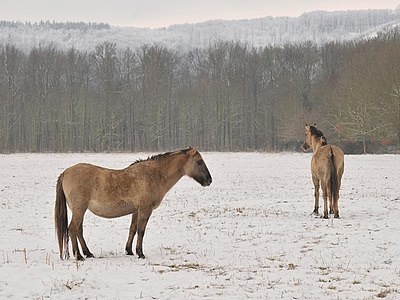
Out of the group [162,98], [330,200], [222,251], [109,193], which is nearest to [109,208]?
[109,193]

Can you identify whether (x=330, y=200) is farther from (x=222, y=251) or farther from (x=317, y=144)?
(x=222, y=251)

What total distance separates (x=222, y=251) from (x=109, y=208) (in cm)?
235

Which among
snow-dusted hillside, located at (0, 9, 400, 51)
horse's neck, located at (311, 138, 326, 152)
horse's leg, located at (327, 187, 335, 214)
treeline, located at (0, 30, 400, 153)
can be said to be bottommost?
horse's leg, located at (327, 187, 335, 214)

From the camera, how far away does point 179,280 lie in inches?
256

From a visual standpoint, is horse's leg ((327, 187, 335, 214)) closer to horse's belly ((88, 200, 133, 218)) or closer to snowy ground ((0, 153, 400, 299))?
snowy ground ((0, 153, 400, 299))

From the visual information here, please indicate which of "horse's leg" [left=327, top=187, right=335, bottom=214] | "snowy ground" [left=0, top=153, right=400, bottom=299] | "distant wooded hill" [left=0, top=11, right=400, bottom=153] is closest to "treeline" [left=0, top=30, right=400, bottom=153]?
"distant wooded hill" [left=0, top=11, right=400, bottom=153]

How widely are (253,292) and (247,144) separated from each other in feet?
185

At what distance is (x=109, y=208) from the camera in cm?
828

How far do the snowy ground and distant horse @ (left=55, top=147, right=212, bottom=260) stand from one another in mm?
548

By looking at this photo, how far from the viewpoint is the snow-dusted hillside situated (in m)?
130

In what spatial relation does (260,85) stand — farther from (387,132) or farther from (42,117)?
(42,117)

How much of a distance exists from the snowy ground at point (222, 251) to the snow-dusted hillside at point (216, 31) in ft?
353

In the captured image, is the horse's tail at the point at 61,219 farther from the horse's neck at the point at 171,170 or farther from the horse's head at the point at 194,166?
the horse's head at the point at 194,166

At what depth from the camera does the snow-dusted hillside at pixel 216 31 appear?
130 meters
